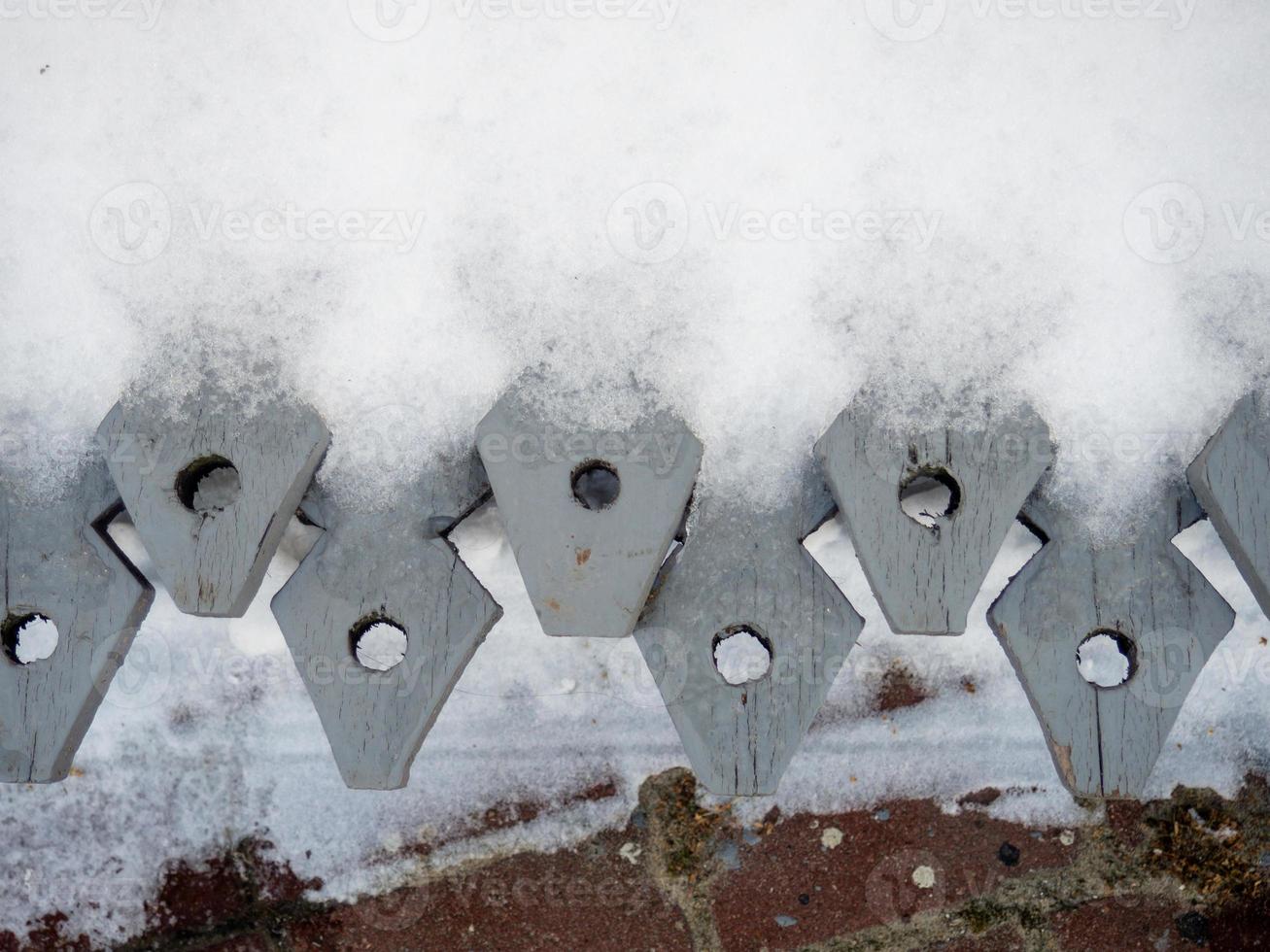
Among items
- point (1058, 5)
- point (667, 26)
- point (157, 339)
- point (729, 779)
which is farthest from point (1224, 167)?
point (157, 339)

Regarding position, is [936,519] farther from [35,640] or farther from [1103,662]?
[35,640]

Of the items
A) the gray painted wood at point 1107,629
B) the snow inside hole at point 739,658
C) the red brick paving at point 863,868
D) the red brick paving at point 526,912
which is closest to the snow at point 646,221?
the gray painted wood at point 1107,629

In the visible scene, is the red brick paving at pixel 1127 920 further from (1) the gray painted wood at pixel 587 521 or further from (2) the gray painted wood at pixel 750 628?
(1) the gray painted wood at pixel 587 521

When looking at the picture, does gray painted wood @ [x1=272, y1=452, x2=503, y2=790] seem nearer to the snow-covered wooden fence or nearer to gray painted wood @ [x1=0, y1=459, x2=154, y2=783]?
the snow-covered wooden fence

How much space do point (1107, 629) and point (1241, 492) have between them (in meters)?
0.35

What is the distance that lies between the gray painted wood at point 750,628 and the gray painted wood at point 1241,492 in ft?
2.31

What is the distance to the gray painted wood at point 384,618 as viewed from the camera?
1693 millimetres

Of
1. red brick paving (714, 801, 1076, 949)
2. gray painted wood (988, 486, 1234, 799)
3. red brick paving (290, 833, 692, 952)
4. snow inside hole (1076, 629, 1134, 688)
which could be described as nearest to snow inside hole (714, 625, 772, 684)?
red brick paving (714, 801, 1076, 949)

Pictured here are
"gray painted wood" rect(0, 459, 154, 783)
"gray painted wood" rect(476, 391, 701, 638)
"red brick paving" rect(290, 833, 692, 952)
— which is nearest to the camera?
"gray painted wood" rect(476, 391, 701, 638)

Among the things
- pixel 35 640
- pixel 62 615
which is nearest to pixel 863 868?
pixel 62 615

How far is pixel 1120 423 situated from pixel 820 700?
830 millimetres

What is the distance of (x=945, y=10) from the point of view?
6.27ft

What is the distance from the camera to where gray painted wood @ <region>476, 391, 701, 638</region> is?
164 centimetres

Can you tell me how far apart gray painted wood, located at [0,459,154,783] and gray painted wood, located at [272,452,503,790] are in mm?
337
